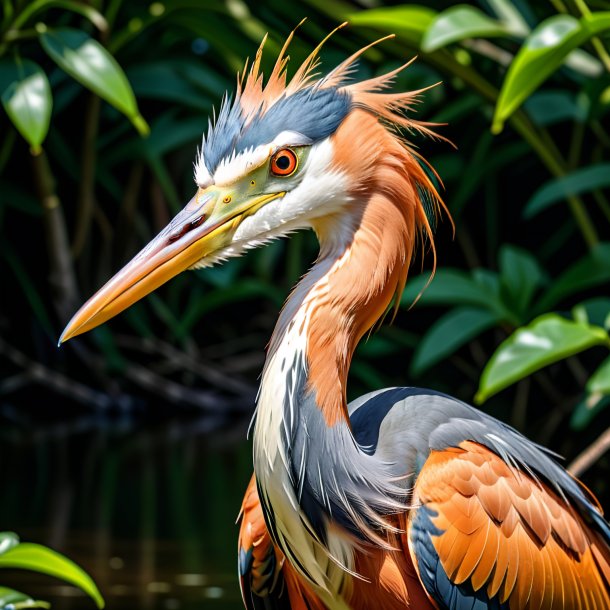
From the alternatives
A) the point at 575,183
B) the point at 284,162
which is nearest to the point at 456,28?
the point at 575,183

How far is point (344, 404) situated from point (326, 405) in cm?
4

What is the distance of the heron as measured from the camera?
6.14ft

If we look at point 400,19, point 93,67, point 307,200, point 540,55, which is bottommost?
point 307,200

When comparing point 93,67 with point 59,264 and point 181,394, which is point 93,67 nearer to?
point 59,264

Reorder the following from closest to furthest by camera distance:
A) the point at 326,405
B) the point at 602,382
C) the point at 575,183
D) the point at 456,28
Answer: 1. the point at 326,405
2. the point at 602,382
3. the point at 456,28
4. the point at 575,183

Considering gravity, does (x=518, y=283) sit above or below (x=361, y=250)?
above

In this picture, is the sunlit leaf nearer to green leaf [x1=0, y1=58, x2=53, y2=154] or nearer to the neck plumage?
green leaf [x1=0, y1=58, x2=53, y2=154]

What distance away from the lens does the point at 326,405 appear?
186cm

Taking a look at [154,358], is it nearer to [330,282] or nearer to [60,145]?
[60,145]

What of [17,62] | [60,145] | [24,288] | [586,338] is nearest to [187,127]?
[60,145]

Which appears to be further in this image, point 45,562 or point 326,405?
point 45,562

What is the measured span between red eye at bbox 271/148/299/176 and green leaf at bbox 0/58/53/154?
1.44m

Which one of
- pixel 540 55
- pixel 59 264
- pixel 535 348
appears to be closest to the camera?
pixel 535 348

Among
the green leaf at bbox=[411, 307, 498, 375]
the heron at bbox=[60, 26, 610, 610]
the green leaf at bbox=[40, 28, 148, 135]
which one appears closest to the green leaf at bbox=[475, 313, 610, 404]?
the heron at bbox=[60, 26, 610, 610]
